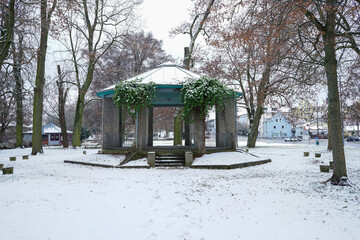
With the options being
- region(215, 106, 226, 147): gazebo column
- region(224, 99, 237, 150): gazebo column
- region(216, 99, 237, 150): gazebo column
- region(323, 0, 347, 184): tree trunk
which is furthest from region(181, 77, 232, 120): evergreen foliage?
region(323, 0, 347, 184): tree trunk

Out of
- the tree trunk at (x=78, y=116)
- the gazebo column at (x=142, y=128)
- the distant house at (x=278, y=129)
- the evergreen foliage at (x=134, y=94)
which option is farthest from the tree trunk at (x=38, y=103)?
the distant house at (x=278, y=129)

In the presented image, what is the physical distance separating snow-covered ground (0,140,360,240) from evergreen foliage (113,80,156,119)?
4.48m

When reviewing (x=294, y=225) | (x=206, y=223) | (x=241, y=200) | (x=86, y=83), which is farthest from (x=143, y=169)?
(x=86, y=83)

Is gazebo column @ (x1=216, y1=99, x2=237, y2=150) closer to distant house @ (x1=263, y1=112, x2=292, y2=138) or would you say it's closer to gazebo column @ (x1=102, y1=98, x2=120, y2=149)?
gazebo column @ (x1=102, y1=98, x2=120, y2=149)

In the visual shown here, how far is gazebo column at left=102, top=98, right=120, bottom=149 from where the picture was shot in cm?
1274

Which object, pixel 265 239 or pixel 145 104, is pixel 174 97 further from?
pixel 265 239

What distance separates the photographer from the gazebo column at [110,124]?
502 inches

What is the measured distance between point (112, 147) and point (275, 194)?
366 inches

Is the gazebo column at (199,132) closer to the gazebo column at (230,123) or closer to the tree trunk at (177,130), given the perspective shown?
the gazebo column at (230,123)

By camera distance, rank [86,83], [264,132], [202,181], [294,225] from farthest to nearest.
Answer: [264,132] < [86,83] < [202,181] < [294,225]

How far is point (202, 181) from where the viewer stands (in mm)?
7148

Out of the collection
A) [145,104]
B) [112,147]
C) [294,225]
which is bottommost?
[294,225]

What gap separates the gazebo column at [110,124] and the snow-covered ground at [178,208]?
5672 mm

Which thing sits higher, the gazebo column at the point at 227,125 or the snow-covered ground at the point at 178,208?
the gazebo column at the point at 227,125
